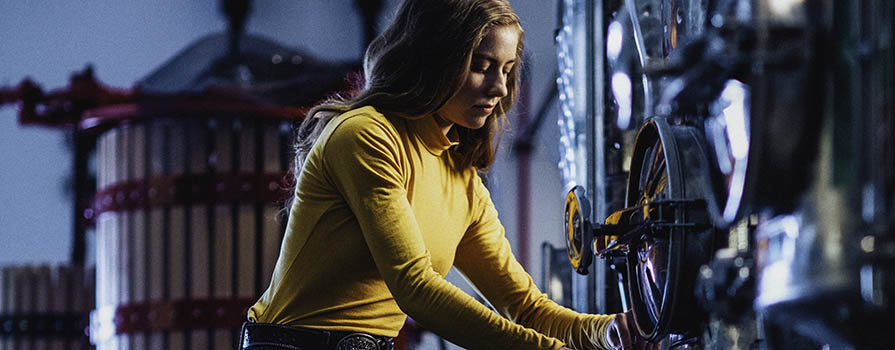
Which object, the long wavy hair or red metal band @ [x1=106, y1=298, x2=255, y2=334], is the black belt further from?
red metal band @ [x1=106, y1=298, x2=255, y2=334]

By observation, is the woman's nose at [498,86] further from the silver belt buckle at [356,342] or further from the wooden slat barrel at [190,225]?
the wooden slat barrel at [190,225]

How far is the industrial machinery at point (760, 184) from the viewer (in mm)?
860

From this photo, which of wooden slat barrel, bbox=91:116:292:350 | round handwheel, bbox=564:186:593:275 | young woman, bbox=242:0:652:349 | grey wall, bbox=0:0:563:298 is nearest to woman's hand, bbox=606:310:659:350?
young woman, bbox=242:0:652:349

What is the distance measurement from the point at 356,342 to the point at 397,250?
0.72 ft

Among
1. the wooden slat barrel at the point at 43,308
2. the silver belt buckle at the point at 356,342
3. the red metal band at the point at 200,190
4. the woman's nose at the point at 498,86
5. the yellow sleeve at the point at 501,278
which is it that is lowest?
the wooden slat barrel at the point at 43,308

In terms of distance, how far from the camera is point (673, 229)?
52.4 inches

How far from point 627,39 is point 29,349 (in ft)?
12.8

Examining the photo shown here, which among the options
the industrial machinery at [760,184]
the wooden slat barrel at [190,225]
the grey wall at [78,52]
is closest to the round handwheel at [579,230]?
the industrial machinery at [760,184]

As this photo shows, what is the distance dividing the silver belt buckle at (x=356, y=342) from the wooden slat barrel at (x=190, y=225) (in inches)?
85.3

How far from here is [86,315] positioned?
16.2 feet

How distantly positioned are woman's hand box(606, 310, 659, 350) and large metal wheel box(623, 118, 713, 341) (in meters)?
0.10

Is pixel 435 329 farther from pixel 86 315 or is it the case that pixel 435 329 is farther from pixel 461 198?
pixel 86 315

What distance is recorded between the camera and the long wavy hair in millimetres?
1643

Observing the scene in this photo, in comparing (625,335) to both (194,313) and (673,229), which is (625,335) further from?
(194,313)
